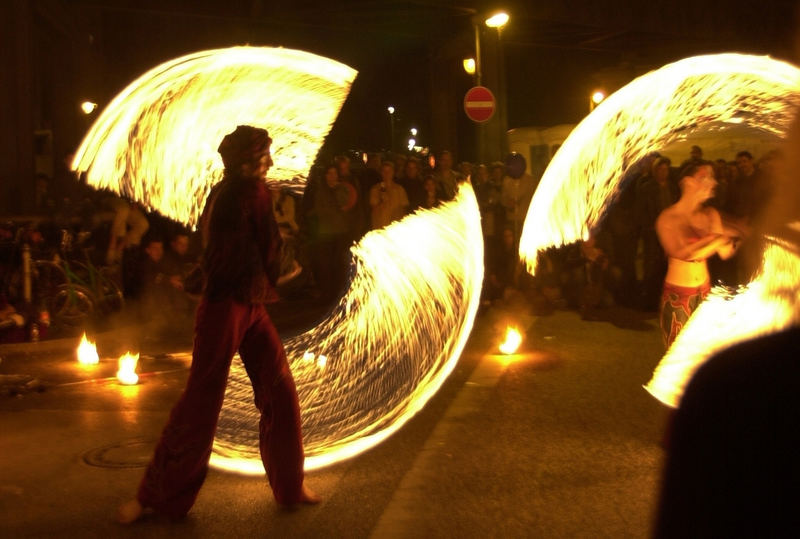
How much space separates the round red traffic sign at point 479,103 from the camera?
1902 cm

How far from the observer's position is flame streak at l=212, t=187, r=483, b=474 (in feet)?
22.5

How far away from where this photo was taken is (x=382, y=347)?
9836 mm

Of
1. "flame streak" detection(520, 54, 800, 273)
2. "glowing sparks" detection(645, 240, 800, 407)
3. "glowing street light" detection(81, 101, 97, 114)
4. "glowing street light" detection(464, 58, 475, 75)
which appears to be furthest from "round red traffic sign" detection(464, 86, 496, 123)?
"glowing street light" detection(81, 101, 97, 114)

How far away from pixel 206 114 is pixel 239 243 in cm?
319

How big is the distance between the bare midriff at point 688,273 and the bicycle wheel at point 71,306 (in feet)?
26.2

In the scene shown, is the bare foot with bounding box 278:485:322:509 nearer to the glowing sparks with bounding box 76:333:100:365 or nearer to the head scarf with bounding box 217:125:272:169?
the head scarf with bounding box 217:125:272:169

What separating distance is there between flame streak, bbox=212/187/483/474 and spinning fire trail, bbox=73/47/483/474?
0.02 metres

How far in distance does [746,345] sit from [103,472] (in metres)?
5.53

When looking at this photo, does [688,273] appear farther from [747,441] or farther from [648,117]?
[747,441]

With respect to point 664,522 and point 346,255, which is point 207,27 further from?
point 664,522

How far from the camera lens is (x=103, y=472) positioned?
6270 millimetres

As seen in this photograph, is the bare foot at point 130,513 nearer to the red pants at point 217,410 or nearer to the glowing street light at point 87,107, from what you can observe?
the red pants at point 217,410

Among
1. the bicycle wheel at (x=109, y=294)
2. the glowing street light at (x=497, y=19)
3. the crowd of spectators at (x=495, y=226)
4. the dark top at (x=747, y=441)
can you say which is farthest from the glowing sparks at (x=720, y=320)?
the glowing street light at (x=497, y=19)

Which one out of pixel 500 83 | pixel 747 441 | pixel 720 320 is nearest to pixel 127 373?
pixel 720 320
